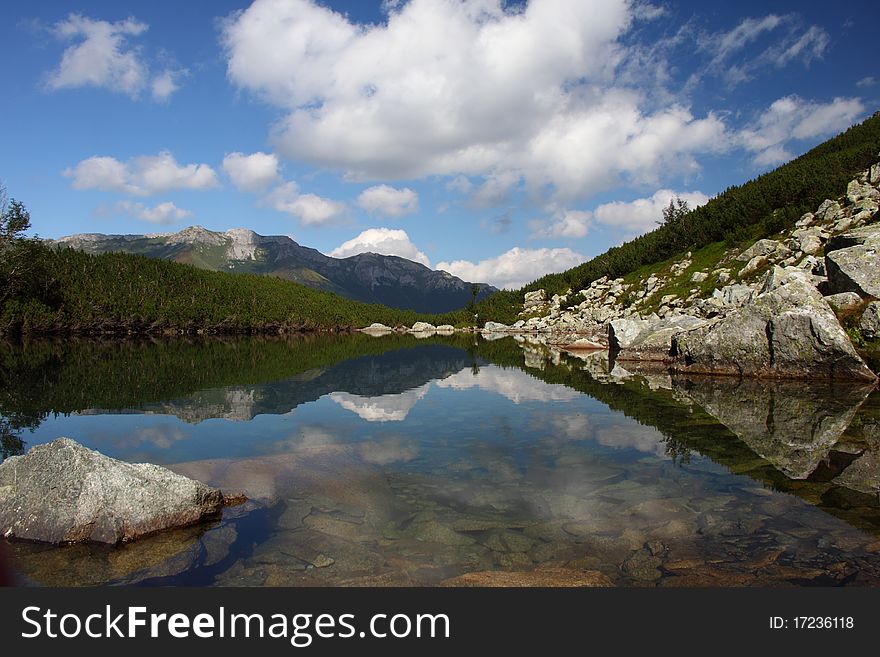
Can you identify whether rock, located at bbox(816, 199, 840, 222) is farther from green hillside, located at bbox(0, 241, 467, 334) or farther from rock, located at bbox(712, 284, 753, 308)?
green hillside, located at bbox(0, 241, 467, 334)

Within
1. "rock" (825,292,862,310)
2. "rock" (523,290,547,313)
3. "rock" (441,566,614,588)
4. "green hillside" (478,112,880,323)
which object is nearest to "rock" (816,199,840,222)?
"green hillside" (478,112,880,323)

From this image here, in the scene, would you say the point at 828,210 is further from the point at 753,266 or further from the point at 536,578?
the point at 536,578

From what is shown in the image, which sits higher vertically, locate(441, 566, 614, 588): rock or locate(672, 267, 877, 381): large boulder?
locate(672, 267, 877, 381): large boulder

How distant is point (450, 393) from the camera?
3641 cm

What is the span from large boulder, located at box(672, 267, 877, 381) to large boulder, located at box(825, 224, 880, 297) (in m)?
3.17

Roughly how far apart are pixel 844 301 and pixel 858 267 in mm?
3033

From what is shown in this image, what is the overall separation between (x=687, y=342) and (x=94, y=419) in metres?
43.2

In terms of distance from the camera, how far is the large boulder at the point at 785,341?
32562 millimetres

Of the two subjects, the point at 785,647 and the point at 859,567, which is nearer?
the point at 785,647

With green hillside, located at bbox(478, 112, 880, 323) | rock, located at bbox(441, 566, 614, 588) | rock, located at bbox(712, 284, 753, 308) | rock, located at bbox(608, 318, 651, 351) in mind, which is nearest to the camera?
rock, located at bbox(441, 566, 614, 588)

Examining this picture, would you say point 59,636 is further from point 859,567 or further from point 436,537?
point 859,567

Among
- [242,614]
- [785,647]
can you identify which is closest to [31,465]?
[242,614]

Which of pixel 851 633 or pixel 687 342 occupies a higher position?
pixel 687 342

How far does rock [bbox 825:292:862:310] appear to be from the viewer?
117 feet
